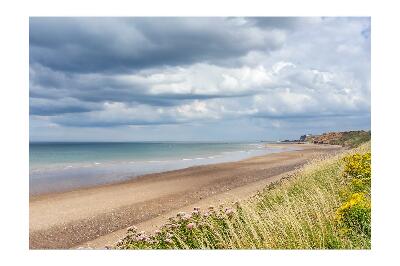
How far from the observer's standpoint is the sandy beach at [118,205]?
9.60m

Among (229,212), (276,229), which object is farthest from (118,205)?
(276,229)

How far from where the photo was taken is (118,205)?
41.4ft

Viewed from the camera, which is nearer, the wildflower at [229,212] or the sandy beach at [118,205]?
the wildflower at [229,212]

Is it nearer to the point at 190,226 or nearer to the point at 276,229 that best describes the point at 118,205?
the point at 190,226

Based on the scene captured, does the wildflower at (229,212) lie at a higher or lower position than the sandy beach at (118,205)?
higher

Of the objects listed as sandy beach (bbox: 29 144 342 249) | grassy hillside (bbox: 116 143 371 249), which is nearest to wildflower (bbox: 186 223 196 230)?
grassy hillside (bbox: 116 143 371 249)

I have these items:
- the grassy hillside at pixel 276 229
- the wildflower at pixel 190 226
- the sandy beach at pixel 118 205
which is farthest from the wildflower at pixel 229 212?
the sandy beach at pixel 118 205

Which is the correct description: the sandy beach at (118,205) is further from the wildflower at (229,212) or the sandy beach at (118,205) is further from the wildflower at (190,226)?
the wildflower at (229,212)

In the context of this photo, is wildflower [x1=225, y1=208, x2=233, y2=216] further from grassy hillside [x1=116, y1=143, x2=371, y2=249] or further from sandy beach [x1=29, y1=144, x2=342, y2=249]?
sandy beach [x1=29, y1=144, x2=342, y2=249]
